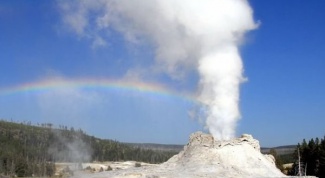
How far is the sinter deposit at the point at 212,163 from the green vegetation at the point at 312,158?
27.1m

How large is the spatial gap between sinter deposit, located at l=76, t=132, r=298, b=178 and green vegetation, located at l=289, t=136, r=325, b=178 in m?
27.1

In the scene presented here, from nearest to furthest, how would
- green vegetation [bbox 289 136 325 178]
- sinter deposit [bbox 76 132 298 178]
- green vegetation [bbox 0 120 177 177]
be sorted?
sinter deposit [bbox 76 132 298 178]
green vegetation [bbox 289 136 325 178]
green vegetation [bbox 0 120 177 177]

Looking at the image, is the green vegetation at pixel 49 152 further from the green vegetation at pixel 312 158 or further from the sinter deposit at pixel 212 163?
the sinter deposit at pixel 212 163

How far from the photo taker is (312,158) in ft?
248

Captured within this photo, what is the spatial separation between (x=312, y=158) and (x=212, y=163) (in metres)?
42.4

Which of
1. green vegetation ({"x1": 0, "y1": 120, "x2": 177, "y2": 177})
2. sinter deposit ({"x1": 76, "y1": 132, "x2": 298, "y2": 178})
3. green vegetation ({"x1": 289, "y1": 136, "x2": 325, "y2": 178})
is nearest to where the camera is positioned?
sinter deposit ({"x1": 76, "y1": 132, "x2": 298, "y2": 178})

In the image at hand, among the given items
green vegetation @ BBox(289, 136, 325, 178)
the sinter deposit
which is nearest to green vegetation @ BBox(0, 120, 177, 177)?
green vegetation @ BBox(289, 136, 325, 178)

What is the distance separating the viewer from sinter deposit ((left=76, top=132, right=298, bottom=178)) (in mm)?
35812

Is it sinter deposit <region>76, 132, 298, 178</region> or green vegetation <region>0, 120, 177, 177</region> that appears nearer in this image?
sinter deposit <region>76, 132, 298, 178</region>

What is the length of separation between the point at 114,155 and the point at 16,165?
64.8m

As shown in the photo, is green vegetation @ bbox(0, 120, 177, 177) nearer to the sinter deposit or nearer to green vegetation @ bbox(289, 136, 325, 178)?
green vegetation @ bbox(289, 136, 325, 178)

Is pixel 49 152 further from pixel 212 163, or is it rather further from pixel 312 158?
pixel 212 163

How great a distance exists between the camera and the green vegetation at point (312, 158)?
224 feet

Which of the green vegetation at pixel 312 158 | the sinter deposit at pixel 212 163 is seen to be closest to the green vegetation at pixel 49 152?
the green vegetation at pixel 312 158
